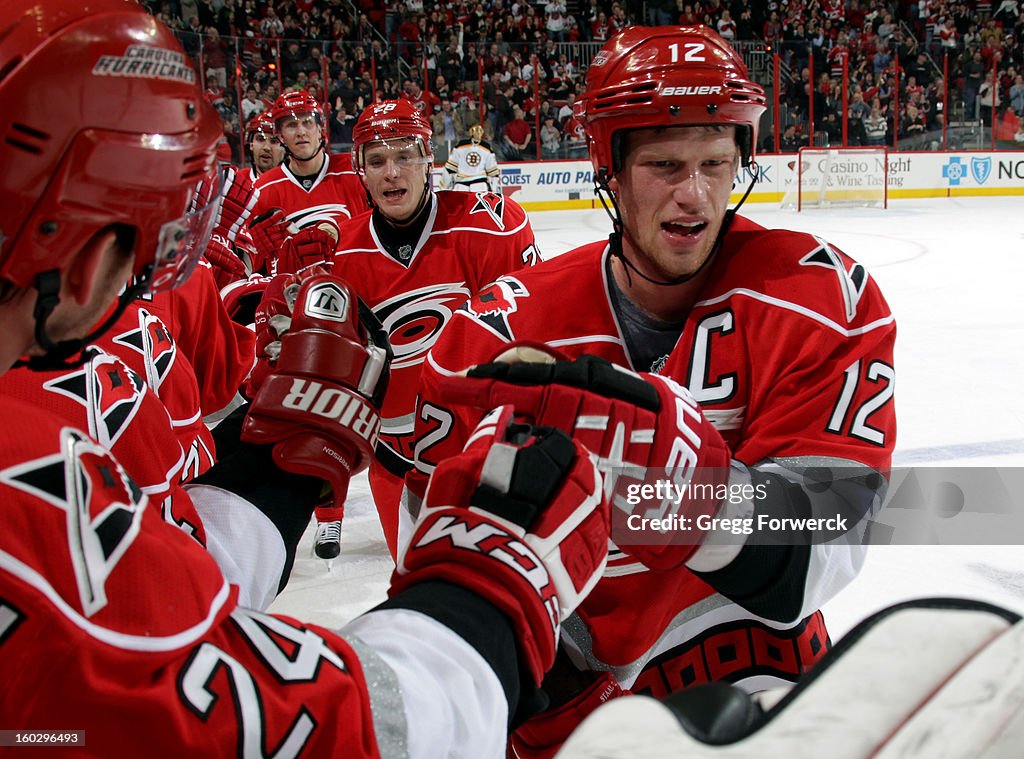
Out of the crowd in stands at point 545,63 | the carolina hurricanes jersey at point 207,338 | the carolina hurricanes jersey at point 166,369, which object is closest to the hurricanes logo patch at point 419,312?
the carolina hurricanes jersey at point 207,338

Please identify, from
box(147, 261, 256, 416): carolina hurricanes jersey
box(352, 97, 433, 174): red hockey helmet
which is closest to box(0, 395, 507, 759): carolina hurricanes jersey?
box(147, 261, 256, 416): carolina hurricanes jersey

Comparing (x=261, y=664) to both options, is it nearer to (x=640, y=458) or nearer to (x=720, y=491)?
(x=640, y=458)

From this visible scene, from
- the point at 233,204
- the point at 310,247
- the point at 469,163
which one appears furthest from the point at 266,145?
the point at 469,163

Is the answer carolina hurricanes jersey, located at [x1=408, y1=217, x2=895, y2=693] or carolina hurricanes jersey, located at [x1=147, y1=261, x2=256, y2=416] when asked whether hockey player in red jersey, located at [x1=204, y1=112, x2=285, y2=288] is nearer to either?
carolina hurricanes jersey, located at [x1=147, y1=261, x2=256, y2=416]

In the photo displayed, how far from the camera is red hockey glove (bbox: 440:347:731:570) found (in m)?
1.08

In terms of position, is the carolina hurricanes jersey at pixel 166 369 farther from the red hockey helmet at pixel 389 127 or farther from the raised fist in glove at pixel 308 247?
the red hockey helmet at pixel 389 127

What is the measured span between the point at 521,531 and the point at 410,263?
7.89ft

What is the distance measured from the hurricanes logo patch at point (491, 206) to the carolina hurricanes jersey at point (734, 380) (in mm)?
1687

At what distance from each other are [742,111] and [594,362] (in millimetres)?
614

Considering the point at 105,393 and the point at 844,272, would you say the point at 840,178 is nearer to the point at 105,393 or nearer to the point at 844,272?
the point at 844,272

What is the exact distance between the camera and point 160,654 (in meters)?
0.69

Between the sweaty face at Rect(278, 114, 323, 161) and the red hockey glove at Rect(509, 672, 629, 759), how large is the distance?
4.18m

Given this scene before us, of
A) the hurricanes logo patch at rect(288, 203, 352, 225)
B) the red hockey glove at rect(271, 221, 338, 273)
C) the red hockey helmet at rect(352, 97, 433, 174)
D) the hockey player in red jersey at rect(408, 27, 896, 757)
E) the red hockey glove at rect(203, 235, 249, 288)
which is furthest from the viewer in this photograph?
the hurricanes logo patch at rect(288, 203, 352, 225)

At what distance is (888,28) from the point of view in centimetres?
1591
